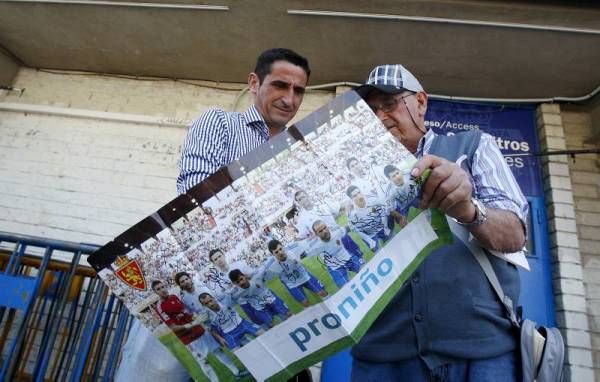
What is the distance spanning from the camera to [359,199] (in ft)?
3.00

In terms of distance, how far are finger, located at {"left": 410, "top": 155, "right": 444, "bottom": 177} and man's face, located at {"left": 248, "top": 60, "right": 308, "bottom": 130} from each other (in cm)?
89

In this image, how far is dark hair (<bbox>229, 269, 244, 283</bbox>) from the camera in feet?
2.96

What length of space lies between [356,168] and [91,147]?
15.8 ft

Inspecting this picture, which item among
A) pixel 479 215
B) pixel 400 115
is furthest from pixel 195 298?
pixel 400 115

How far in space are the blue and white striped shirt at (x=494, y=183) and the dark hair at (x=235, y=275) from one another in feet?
2.75

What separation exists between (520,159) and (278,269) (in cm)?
422

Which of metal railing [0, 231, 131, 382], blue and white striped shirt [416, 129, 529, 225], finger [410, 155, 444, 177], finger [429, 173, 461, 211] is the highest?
blue and white striped shirt [416, 129, 529, 225]

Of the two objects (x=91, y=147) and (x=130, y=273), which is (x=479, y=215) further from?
(x=91, y=147)

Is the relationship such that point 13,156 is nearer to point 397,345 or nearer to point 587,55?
point 397,345

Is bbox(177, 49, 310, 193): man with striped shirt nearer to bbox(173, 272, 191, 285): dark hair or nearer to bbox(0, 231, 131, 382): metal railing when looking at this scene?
bbox(173, 272, 191, 285): dark hair

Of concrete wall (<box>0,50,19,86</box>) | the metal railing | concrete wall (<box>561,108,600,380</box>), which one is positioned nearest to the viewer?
the metal railing

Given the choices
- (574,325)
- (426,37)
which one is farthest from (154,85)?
(574,325)

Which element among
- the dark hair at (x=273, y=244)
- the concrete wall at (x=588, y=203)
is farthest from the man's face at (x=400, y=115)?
the concrete wall at (x=588, y=203)

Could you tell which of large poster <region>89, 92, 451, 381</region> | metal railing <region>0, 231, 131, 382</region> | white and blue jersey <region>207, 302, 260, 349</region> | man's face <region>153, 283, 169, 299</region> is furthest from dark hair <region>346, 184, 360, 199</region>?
metal railing <region>0, 231, 131, 382</region>
